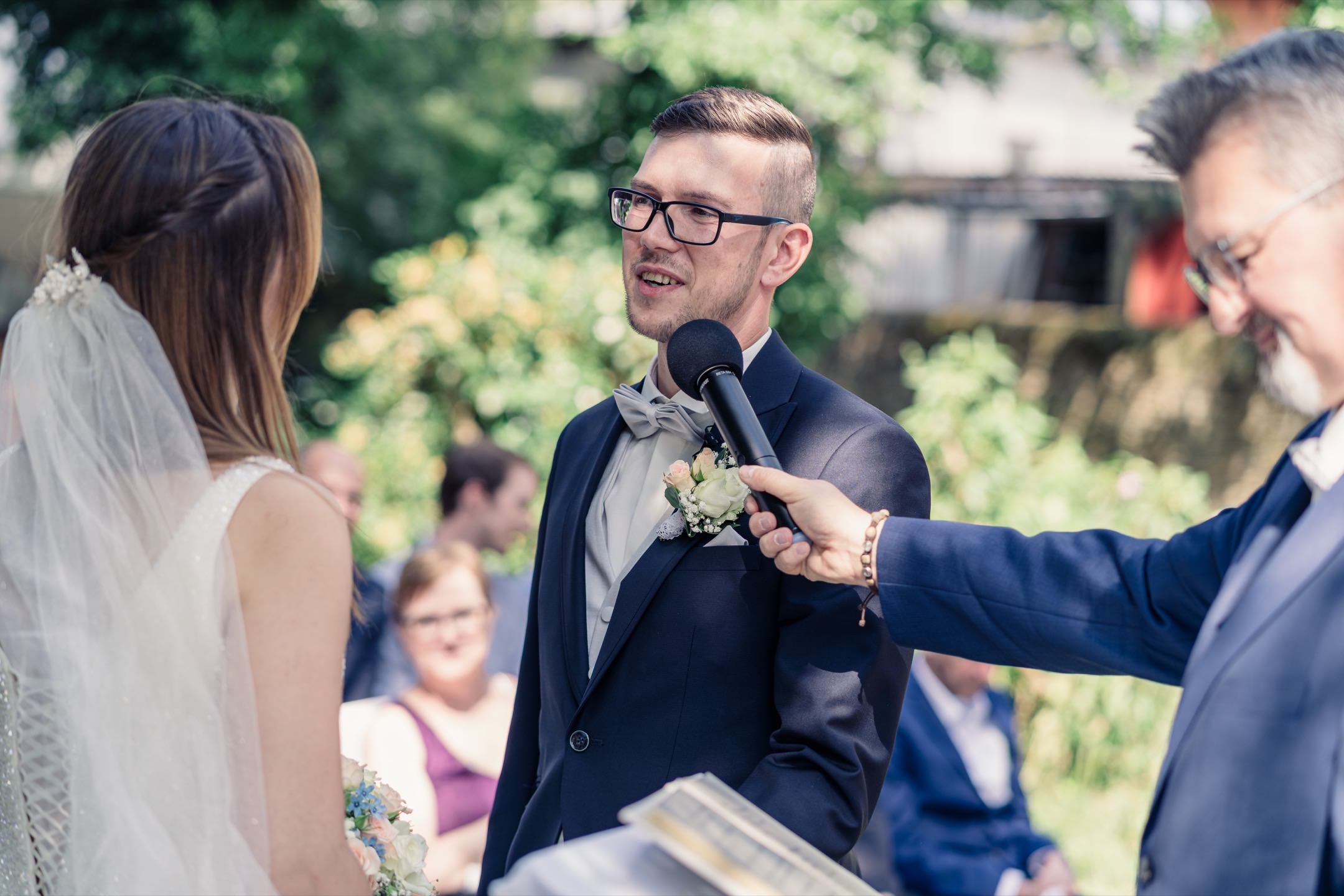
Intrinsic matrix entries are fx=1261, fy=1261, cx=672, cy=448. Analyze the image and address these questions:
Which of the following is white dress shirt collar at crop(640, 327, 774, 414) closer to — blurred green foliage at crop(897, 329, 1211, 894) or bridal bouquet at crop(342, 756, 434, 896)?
bridal bouquet at crop(342, 756, 434, 896)

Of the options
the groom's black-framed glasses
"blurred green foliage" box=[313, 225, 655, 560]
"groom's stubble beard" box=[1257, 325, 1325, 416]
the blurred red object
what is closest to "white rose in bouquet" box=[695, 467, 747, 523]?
the groom's black-framed glasses

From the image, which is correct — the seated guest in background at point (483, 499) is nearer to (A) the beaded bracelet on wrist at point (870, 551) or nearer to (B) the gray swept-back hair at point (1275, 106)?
(A) the beaded bracelet on wrist at point (870, 551)

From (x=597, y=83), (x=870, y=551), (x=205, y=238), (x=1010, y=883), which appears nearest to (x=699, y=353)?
(x=870, y=551)

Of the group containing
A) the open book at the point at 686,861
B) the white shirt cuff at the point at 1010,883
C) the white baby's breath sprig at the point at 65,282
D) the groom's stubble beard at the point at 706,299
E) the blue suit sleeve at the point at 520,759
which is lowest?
the white shirt cuff at the point at 1010,883

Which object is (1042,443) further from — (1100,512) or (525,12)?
(525,12)

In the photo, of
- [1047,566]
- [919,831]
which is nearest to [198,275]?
[1047,566]

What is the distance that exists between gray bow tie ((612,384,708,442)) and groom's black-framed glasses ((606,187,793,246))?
1.05ft

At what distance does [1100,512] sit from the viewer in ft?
24.4

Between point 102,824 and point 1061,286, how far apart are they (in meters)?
15.3

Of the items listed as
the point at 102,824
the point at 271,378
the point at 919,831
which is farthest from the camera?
the point at 919,831

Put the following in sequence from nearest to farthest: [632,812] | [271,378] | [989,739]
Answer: [632,812]
[271,378]
[989,739]

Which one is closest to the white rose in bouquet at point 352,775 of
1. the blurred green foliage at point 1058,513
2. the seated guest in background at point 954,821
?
the seated guest in background at point 954,821

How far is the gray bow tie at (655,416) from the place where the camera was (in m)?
2.42

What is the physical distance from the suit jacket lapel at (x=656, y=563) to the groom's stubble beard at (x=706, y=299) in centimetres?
14
